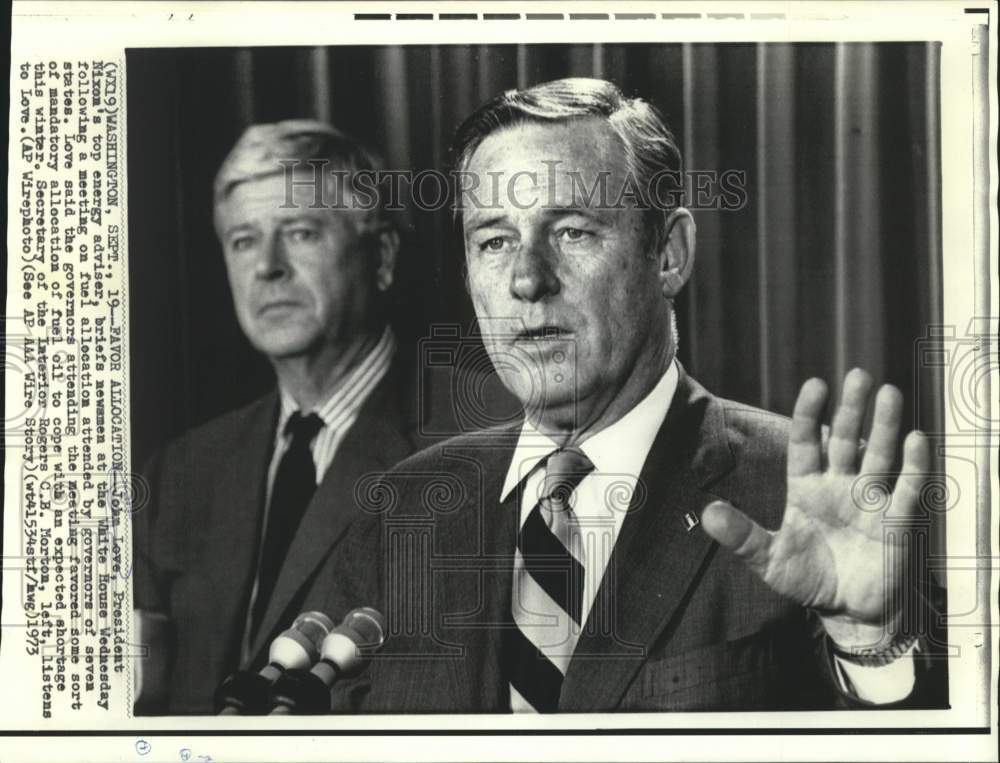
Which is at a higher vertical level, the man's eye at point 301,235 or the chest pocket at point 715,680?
the man's eye at point 301,235

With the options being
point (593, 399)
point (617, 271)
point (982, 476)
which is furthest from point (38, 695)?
point (982, 476)

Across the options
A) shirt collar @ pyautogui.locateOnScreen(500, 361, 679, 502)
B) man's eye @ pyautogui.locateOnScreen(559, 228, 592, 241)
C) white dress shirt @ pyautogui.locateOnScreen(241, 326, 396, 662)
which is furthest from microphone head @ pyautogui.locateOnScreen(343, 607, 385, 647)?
man's eye @ pyautogui.locateOnScreen(559, 228, 592, 241)

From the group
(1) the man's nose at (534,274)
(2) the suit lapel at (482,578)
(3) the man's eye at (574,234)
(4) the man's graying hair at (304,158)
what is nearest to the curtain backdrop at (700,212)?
(4) the man's graying hair at (304,158)

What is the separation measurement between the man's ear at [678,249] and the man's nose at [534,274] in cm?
25

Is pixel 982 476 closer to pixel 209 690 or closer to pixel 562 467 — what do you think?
pixel 562 467

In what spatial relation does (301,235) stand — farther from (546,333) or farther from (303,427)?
(546,333)

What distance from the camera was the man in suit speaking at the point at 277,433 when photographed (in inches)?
94.9

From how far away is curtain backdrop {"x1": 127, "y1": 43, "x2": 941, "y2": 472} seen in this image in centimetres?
241

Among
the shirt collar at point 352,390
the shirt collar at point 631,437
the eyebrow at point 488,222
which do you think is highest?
the eyebrow at point 488,222

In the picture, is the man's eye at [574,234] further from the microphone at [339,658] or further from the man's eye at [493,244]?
the microphone at [339,658]

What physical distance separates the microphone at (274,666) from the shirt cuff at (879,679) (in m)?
1.15

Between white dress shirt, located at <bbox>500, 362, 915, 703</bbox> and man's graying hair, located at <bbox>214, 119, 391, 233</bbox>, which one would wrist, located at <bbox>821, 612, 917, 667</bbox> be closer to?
white dress shirt, located at <bbox>500, 362, 915, 703</bbox>

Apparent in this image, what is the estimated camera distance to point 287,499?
243 centimetres

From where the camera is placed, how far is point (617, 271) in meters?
2.36
